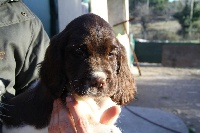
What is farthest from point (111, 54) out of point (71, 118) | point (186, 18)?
point (186, 18)

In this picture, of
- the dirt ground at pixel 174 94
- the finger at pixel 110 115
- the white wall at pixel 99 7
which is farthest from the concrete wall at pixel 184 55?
the finger at pixel 110 115

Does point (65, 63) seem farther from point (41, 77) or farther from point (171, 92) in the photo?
point (171, 92)

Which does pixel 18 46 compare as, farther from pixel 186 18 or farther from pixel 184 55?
pixel 186 18

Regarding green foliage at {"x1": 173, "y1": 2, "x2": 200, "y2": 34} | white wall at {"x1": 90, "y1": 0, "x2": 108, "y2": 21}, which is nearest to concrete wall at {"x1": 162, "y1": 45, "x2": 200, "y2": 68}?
green foliage at {"x1": 173, "y1": 2, "x2": 200, "y2": 34}

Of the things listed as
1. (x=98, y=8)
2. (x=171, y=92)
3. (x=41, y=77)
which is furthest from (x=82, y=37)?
(x=171, y=92)

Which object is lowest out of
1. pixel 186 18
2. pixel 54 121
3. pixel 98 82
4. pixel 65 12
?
pixel 186 18

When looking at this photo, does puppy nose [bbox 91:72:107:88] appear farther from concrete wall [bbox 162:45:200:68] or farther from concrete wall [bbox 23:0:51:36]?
concrete wall [bbox 162:45:200:68]
